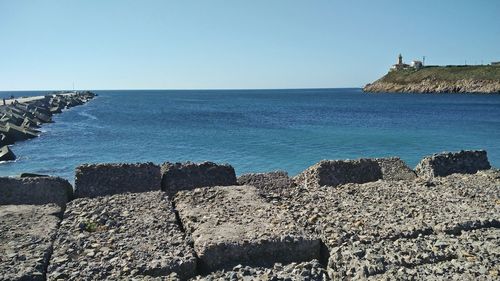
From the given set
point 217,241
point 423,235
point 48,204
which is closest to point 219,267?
point 217,241

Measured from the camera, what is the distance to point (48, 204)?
7746mm

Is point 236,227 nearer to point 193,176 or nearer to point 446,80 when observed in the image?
point 193,176

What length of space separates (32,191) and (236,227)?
14.4 ft

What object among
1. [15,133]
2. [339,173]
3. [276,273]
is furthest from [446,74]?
[276,273]

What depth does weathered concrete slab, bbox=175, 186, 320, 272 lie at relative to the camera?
5.84 meters

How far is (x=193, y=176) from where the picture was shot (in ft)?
30.1

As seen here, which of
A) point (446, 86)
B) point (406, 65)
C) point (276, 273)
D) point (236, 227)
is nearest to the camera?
point (276, 273)

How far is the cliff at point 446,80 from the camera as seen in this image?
451 ft

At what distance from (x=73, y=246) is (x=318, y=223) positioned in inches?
150

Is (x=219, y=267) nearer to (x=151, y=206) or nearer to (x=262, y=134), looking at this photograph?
(x=151, y=206)

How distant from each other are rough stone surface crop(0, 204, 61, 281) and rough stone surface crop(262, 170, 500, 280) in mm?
3879

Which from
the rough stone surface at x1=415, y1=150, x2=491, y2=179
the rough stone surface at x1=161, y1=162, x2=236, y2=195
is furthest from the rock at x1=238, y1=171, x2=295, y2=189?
the rough stone surface at x1=415, y1=150, x2=491, y2=179

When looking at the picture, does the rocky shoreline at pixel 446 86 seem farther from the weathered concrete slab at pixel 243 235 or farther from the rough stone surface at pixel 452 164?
the weathered concrete slab at pixel 243 235

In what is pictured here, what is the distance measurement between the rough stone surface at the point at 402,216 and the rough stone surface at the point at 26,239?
3.88 meters
